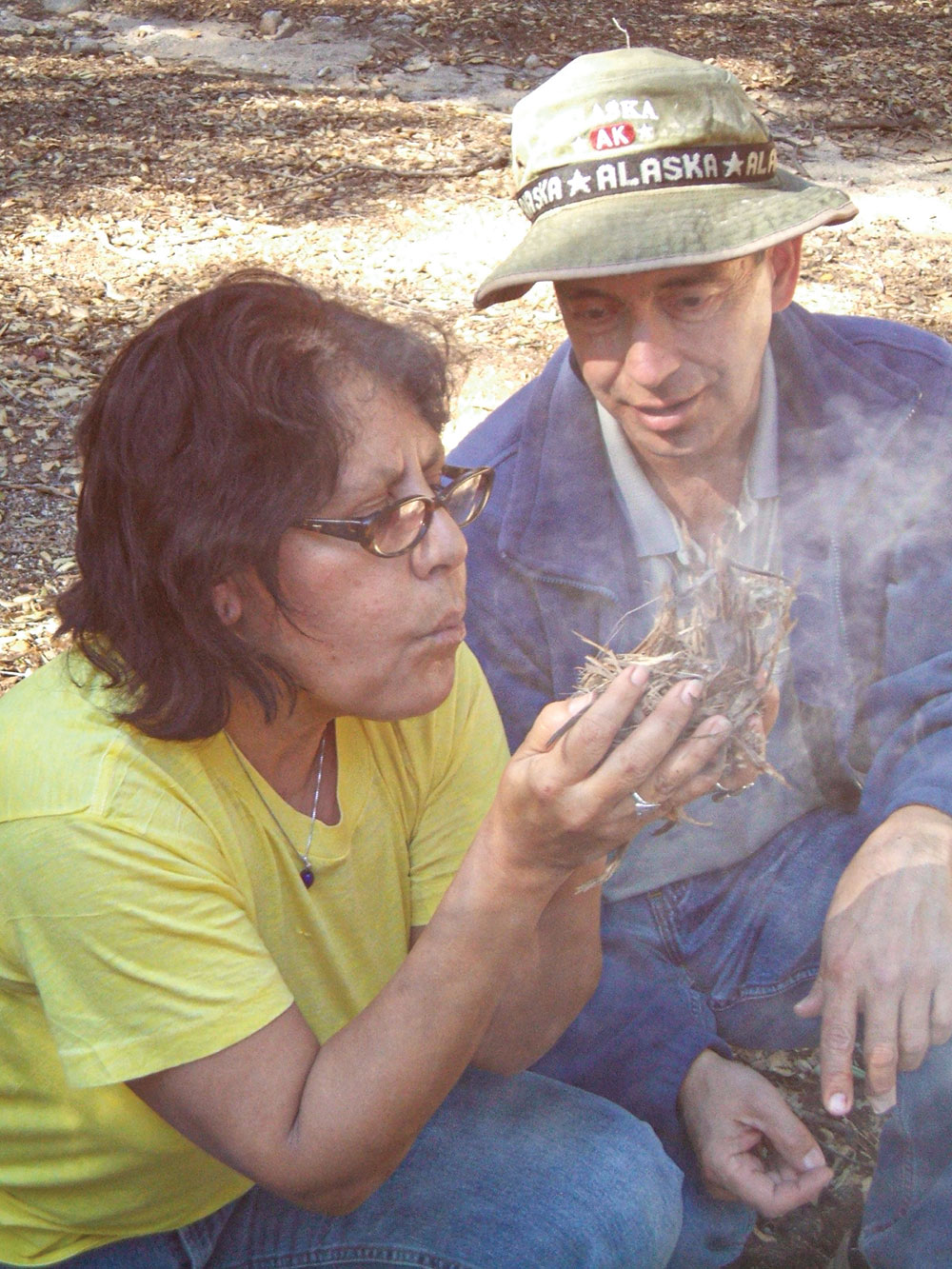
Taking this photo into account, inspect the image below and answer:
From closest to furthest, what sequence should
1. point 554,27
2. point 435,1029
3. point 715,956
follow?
point 435,1029, point 715,956, point 554,27

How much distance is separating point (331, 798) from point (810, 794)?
3.46 feet

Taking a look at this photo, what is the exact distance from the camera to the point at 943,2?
8.72m

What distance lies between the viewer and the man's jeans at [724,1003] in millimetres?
2168

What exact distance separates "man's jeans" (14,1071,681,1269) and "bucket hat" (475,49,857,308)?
1438mm

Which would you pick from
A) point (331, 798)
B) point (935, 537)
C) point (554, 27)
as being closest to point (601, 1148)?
point (331, 798)

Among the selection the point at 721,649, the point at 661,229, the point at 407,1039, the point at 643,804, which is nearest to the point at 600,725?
the point at 643,804

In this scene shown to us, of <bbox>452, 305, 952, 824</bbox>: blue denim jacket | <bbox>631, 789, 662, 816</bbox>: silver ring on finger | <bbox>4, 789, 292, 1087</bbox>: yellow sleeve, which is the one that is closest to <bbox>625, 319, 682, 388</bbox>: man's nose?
<bbox>452, 305, 952, 824</bbox>: blue denim jacket

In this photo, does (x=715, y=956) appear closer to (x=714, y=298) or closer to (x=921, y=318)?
(x=714, y=298)

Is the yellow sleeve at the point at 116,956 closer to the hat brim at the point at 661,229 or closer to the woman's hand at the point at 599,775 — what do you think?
the woman's hand at the point at 599,775

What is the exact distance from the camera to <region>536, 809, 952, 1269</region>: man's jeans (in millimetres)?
2168

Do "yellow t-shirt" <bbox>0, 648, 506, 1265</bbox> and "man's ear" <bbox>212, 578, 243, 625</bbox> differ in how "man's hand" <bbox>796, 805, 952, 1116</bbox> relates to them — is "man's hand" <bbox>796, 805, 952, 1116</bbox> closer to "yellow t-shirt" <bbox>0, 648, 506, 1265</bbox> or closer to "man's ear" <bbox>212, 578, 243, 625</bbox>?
"yellow t-shirt" <bbox>0, 648, 506, 1265</bbox>

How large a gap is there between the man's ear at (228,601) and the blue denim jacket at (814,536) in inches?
28.1

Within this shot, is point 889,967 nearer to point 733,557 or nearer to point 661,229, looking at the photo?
point 733,557

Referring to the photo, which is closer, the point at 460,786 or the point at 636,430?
the point at 460,786
